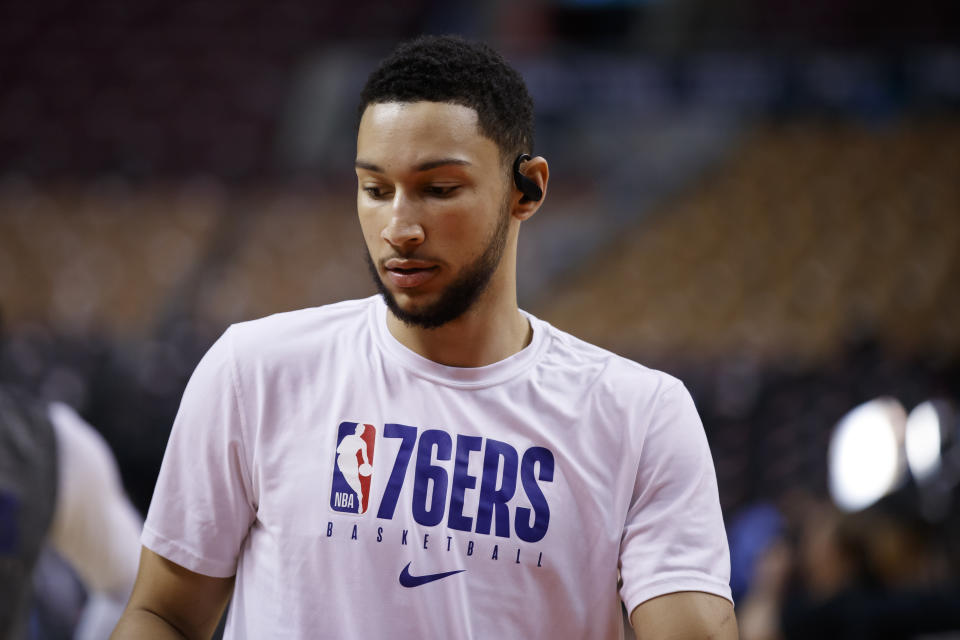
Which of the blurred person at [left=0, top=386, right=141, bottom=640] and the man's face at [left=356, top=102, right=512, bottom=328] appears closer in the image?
the man's face at [left=356, top=102, right=512, bottom=328]

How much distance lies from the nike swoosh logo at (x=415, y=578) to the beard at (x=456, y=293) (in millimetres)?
349

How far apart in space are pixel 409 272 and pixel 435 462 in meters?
0.27

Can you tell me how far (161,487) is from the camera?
159 centimetres

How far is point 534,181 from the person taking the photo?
5.51 ft

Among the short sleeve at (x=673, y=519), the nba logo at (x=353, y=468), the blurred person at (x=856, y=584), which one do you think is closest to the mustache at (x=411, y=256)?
the nba logo at (x=353, y=468)

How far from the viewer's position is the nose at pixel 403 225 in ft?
5.00

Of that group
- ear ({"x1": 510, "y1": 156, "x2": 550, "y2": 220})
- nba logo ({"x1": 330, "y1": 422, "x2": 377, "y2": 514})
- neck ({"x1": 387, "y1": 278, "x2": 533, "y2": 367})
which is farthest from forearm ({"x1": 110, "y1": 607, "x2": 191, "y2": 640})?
ear ({"x1": 510, "y1": 156, "x2": 550, "y2": 220})

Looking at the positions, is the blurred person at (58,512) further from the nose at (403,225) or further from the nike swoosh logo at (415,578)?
the nose at (403,225)

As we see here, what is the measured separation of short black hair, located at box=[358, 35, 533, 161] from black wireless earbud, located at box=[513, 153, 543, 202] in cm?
1

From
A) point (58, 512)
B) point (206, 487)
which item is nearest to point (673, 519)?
point (206, 487)

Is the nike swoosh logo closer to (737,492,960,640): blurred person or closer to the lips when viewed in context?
the lips

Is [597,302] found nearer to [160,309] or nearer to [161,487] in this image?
[160,309]

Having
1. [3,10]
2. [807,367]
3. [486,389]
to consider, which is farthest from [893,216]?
[3,10]

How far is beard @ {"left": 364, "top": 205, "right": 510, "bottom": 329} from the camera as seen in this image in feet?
5.23
